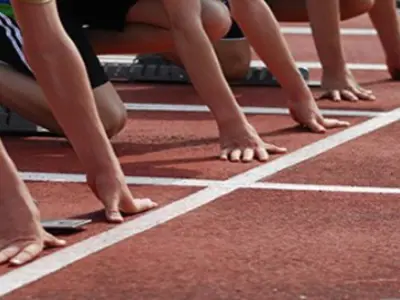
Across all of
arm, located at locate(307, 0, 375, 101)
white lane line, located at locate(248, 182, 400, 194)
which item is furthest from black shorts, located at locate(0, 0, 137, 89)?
arm, located at locate(307, 0, 375, 101)

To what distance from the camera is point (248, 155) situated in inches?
284

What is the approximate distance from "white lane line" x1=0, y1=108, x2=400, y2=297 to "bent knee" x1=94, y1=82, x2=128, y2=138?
2.95 ft

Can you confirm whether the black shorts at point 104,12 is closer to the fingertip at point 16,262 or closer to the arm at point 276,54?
the arm at point 276,54

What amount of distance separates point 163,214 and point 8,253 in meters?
0.93

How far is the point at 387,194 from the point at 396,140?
4.63 feet

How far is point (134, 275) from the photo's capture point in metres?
5.14

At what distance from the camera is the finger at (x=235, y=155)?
23.7ft

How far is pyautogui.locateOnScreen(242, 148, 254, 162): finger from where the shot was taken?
23.6 ft

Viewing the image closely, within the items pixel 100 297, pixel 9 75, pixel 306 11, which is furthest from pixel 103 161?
pixel 306 11

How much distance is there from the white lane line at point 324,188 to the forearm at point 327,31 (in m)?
2.73

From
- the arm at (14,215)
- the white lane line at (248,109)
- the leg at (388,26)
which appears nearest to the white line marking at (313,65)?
the leg at (388,26)

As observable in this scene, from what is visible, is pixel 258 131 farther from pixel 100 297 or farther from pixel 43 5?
pixel 100 297

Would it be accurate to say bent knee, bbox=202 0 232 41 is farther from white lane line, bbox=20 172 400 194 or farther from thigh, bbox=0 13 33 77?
white lane line, bbox=20 172 400 194

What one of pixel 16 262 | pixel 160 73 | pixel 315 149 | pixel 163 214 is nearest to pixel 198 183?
pixel 163 214
